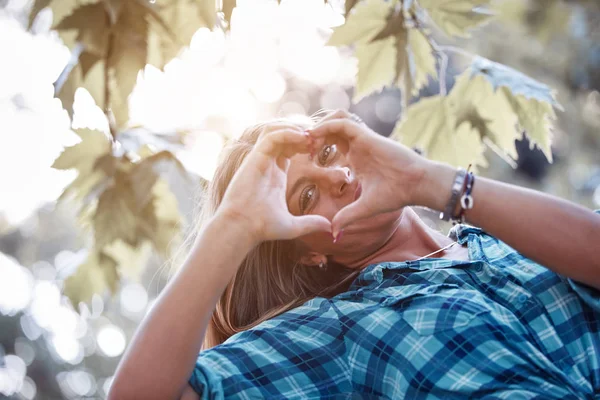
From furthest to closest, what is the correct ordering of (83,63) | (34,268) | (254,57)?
1. (34,268)
2. (254,57)
3. (83,63)

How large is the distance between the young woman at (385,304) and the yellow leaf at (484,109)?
0.93 ft

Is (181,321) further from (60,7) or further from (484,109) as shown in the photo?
→ (484,109)

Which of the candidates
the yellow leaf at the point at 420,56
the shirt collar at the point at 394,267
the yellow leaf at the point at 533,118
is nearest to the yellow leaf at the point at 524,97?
the yellow leaf at the point at 533,118

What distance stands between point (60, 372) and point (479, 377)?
12.8m

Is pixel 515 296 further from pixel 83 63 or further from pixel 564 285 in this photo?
pixel 83 63

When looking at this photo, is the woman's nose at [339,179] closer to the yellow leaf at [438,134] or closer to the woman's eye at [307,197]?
the woman's eye at [307,197]

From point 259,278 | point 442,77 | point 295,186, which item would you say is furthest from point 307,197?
point 442,77

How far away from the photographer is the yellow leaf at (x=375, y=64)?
4.81 ft

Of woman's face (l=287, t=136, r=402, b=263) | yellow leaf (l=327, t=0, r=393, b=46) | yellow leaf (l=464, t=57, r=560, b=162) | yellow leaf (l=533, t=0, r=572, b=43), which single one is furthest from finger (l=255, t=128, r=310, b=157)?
yellow leaf (l=533, t=0, r=572, b=43)

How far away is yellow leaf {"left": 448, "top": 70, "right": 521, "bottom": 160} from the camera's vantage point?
60.8 inches

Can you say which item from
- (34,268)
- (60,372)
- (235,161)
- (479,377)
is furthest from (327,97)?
(479,377)

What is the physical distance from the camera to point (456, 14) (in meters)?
1.41

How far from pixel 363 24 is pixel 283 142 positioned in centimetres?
32

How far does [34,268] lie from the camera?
1153 cm
